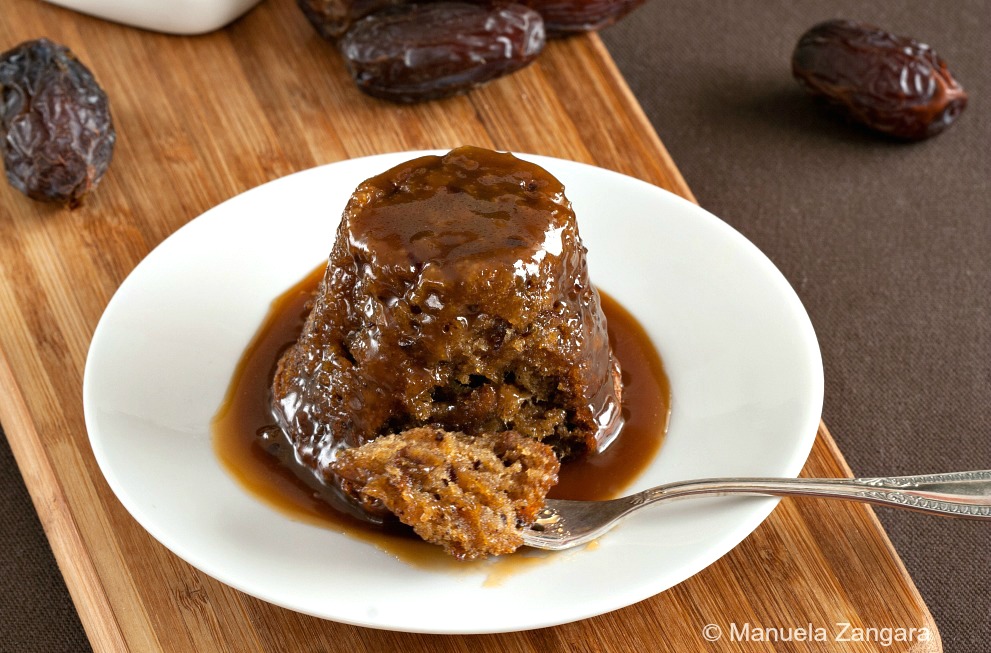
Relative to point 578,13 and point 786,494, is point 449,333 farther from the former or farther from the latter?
point 578,13

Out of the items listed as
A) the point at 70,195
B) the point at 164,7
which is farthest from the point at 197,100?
the point at 70,195

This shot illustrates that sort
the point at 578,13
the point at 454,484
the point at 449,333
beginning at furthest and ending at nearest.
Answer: the point at 578,13 → the point at 449,333 → the point at 454,484

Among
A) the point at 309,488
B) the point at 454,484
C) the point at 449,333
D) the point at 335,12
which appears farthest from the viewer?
the point at 335,12

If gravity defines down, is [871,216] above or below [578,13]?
below

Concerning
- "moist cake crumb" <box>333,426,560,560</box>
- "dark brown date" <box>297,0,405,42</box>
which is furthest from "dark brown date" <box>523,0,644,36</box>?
"moist cake crumb" <box>333,426,560,560</box>

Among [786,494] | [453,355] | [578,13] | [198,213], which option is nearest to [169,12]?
[198,213]

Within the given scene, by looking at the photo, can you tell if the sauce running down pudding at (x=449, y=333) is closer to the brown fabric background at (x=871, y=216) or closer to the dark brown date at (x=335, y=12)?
the brown fabric background at (x=871, y=216)

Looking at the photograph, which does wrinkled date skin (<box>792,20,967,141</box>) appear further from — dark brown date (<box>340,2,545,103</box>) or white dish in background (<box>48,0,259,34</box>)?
white dish in background (<box>48,0,259,34</box>)
